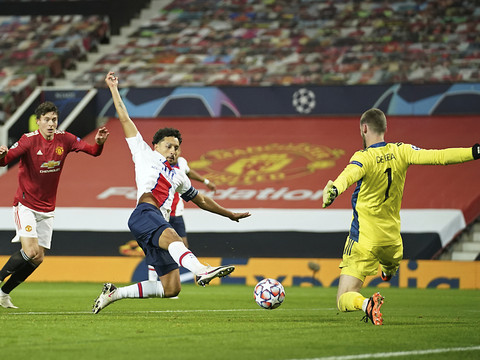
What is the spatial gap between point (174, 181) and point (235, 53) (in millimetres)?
15348

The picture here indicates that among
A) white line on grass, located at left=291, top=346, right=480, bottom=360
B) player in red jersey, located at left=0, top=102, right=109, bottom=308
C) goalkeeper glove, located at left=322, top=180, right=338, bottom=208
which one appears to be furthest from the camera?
player in red jersey, located at left=0, top=102, right=109, bottom=308

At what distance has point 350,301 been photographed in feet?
25.1

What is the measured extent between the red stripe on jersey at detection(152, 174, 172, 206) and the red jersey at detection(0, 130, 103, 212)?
1.36 metres

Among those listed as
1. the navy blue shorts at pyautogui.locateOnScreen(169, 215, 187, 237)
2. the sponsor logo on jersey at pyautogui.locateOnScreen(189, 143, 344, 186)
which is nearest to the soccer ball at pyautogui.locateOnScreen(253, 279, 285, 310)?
the navy blue shorts at pyautogui.locateOnScreen(169, 215, 187, 237)

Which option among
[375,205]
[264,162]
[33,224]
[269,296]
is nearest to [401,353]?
[375,205]

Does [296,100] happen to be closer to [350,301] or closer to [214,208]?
[214,208]

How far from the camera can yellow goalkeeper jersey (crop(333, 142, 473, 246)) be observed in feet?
25.8

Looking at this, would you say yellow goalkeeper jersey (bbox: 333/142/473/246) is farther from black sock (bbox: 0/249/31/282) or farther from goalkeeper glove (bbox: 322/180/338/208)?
black sock (bbox: 0/249/31/282)

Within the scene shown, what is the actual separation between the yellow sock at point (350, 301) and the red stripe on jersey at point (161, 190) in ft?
6.47

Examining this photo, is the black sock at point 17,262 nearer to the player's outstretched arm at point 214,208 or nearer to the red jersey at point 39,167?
the red jersey at point 39,167

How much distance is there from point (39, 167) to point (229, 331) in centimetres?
370

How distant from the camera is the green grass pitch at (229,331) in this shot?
5.59m

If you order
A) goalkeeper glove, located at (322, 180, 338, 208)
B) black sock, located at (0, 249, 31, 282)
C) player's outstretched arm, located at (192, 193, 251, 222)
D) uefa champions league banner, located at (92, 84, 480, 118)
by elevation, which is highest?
uefa champions league banner, located at (92, 84, 480, 118)

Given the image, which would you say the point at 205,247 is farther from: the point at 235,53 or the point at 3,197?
the point at 235,53
